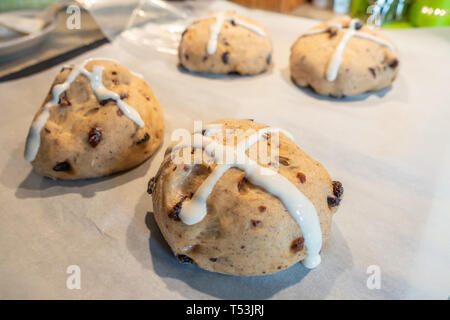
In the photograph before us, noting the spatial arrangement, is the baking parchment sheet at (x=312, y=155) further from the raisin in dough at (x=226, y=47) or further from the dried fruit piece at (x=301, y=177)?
the dried fruit piece at (x=301, y=177)

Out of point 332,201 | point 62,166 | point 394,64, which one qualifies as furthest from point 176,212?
point 394,64

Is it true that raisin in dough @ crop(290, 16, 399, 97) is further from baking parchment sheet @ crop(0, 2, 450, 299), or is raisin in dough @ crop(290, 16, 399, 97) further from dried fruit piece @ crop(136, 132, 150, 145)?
dried fruit piece @ crop(136, 132, 150, 145)

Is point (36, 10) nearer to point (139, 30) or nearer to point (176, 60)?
point (139, 30)

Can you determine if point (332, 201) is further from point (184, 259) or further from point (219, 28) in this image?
point (219, 28)
